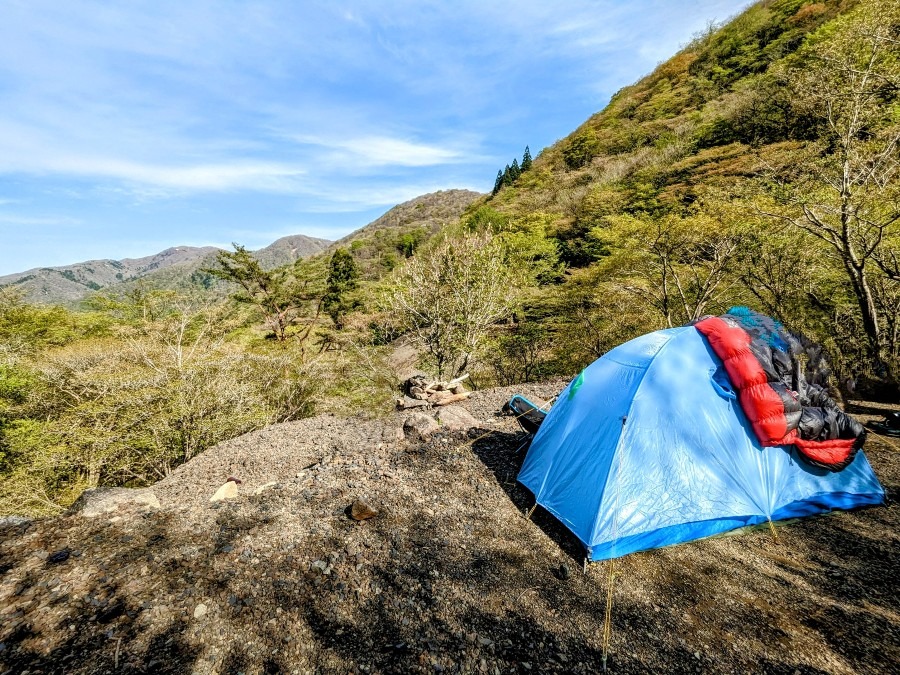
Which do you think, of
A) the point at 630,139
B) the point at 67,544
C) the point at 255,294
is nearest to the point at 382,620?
the point at 67,544

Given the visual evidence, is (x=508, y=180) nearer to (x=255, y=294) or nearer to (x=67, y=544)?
(x=255, y=294)

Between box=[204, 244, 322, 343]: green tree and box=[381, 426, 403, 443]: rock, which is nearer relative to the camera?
box=[381, 426, 403, 443]: rock

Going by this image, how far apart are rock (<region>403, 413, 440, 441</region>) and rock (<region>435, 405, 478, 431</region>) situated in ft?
0.65

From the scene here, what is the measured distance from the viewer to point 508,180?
222 feet

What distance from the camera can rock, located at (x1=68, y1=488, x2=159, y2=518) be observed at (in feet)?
13.5

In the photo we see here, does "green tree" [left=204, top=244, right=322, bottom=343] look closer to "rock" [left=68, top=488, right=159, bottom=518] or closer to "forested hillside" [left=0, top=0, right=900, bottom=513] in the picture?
"forested hillside" [left=0, top=0, right=900, bottom=513]

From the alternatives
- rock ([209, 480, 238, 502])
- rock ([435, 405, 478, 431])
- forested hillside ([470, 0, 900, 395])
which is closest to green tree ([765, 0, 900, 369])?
forested hillside ([470, 0, 900, 395])

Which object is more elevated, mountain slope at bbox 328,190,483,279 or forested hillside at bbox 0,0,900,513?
mountain slope at bbox 328,190,483,279

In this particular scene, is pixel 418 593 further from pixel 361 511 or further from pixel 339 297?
pixel 339 297

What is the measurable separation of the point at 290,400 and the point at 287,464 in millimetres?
8872

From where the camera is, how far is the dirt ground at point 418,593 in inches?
104

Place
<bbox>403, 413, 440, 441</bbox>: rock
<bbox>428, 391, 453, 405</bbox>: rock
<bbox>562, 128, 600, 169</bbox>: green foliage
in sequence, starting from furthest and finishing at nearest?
<bbox>562, 128, 600, 169</bbox>: green foliage < <bbox>428, 391, 453, 405</bbox>: rock < <bbox>403, 413, 440, 441</bbox>: rock

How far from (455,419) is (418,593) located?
3.76 meters

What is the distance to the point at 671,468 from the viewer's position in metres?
4.08
